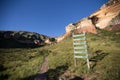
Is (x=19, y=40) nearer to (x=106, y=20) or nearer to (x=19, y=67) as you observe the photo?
(x=106, y=20)

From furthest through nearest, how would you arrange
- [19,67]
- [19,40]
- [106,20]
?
[19,40] → [106,20] → [19,67]

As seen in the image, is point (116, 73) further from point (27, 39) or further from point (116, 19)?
point (27, 39)

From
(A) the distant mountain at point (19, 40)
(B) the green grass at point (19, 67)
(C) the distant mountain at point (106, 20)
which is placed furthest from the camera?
(A) the distant mountain at point (19, 40)

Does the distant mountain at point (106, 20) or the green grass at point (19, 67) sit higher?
the distant mountain at point (106, 20)

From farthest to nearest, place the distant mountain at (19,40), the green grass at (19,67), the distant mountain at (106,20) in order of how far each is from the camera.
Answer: the distant mountain at (19,40), the distant mountain at (106,20), the green grass at (19,67)

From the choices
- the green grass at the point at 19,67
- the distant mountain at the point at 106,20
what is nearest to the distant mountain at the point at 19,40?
the distant mountain at the point at 106,20

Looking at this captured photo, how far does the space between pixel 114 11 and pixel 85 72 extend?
4774 centimetres

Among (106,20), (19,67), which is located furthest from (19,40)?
(19,67)

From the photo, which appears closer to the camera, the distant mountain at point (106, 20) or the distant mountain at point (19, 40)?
the distant mountain at point (106, 20)

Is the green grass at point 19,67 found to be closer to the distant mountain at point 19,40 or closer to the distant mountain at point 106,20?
the distant mountain at point 106,20

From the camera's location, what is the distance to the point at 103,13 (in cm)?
6456

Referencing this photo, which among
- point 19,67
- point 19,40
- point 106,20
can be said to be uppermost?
point 106,20

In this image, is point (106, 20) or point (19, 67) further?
point (106, 20)

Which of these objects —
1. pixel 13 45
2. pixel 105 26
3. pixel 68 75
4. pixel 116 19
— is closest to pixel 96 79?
pixel 68 75
